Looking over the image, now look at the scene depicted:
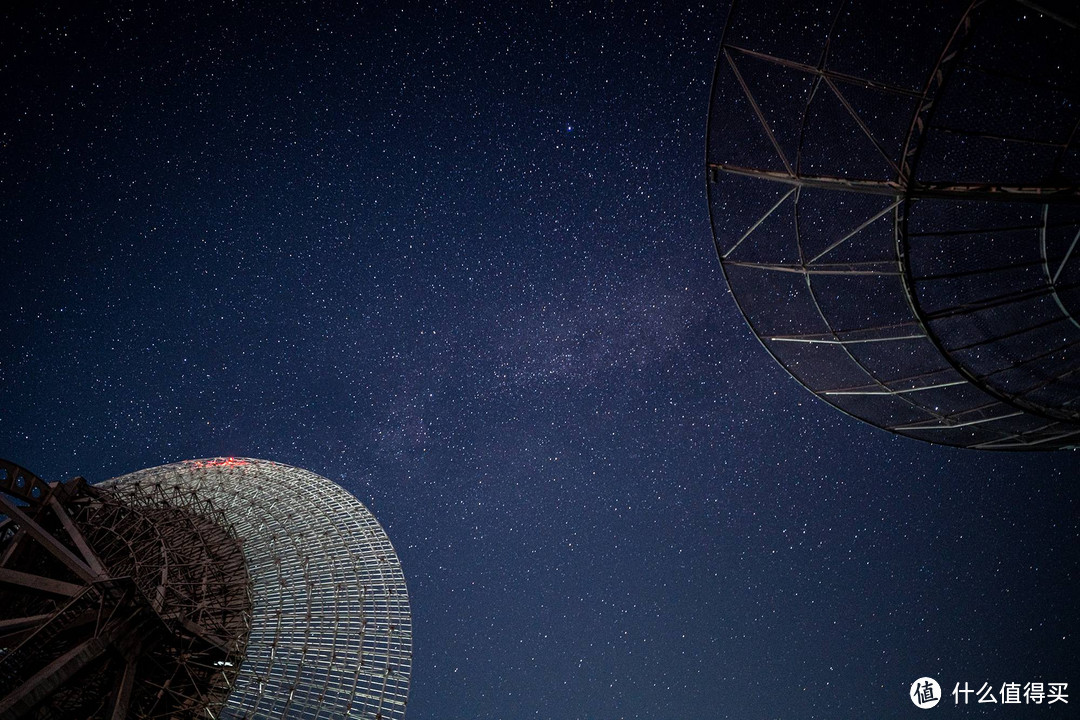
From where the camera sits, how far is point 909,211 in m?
6.91

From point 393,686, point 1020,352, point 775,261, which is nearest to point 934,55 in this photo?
point 775,261

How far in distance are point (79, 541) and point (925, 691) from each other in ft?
80.9

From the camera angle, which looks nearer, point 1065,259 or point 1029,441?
point 1065,259

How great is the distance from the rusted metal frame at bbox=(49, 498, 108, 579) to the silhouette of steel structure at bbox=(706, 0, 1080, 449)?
10790mm

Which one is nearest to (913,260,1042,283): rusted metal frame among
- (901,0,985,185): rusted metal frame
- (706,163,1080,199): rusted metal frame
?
(706,163,1080,199): rusted metal frame

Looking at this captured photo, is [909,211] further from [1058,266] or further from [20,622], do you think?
[20,622]

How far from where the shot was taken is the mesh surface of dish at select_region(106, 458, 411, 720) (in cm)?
1080

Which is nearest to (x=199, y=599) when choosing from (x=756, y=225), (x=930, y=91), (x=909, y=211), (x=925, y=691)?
(x=756, y=225)

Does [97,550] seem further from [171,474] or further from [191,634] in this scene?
[171,474]

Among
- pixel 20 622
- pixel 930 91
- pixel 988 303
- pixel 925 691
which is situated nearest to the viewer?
pixel 930 91

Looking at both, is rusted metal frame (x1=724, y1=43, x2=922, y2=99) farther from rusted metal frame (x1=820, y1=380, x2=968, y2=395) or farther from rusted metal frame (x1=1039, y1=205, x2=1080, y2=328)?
rusted metal frame (x1=820, y1=380, x2=968, y2=395)

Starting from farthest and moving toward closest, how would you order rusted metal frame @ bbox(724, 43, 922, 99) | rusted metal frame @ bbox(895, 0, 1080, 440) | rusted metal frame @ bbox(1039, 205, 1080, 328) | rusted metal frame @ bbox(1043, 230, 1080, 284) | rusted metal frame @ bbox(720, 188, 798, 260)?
1. rusted metal frame @ bbox(720, 188, 798, 260)
2. rusted metal frame @ bbox(724, 43, 922, 99)
3. rusted metal frame @ bbox(1039, 205, 1080, 328)
4. rusted metal frame @ bbox(1043, 230, 1080, 284)
5. rusted metal frame @ bbox(895, 0, 1080, 440)

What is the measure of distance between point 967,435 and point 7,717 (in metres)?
13.2

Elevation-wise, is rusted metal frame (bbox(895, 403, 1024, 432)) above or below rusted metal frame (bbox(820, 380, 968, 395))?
below
